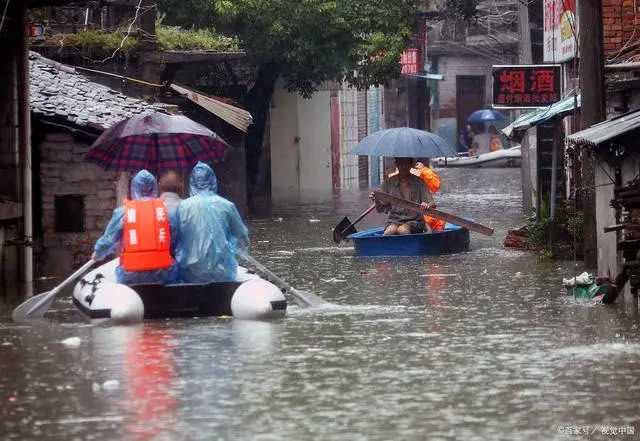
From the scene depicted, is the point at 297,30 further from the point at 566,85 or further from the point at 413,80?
the point at 413,80

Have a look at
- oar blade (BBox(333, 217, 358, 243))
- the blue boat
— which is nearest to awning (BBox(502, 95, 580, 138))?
the blue boat

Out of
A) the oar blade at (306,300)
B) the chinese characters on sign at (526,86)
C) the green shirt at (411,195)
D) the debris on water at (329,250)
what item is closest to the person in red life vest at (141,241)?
the oar blade at (306,300)

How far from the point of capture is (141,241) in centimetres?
1617

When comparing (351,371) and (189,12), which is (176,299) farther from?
(189,12)

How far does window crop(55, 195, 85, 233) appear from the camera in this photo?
2319 centimetres

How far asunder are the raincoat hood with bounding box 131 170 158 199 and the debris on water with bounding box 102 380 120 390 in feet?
15.5

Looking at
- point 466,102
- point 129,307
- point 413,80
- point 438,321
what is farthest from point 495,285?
point 466,102

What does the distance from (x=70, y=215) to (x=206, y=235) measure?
7147 millimetres

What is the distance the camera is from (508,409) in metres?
10.8

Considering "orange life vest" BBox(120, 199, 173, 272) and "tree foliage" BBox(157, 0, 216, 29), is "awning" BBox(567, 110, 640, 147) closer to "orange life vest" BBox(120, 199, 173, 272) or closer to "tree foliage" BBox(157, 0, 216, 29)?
"orange life vest" BBox(120, 199, 173, 272)

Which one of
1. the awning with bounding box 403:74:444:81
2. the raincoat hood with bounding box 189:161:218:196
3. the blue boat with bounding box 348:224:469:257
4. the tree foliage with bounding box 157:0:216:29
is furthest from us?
the awning with bounding box 403:74:444:81

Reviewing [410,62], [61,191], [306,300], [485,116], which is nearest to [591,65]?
[306,300]

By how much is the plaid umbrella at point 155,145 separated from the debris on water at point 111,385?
8.00 metres

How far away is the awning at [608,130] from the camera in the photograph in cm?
1609
